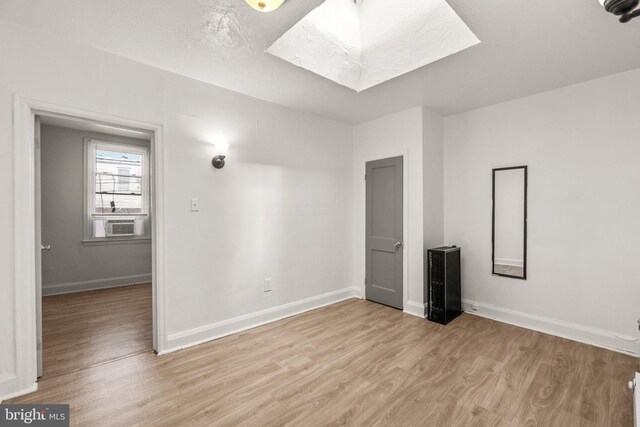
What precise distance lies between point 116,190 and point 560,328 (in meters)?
6.72

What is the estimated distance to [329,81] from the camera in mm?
2930

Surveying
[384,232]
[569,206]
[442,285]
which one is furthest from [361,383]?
[569,206]

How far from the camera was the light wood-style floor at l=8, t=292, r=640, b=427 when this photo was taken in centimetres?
190

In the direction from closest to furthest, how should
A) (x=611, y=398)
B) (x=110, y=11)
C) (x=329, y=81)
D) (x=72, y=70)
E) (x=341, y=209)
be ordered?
(x=110, y=11), (x=611, y=398), (x=72, y=70), (x=329, y=81), (x=341, y=209)

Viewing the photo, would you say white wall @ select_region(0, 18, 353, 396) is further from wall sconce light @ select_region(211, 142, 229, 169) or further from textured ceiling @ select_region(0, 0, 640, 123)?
textured ceiling @ select_region(0, 0, 640, 123)

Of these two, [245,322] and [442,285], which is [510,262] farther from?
[245,322]

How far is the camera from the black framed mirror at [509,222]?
11.1 ft

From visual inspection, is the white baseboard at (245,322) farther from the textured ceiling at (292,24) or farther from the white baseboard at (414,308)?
the textured ceiling at (292,24)

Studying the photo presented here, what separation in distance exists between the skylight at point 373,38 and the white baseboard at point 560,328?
116 inches

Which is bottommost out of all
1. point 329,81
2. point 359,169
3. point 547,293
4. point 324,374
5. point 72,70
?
point 324,374

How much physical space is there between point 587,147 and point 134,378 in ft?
15.5

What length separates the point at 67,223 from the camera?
15.5 ft

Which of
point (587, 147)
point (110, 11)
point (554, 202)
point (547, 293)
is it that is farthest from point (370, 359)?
point (110, 11)

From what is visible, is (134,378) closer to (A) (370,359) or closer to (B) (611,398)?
(A) (370,359)
